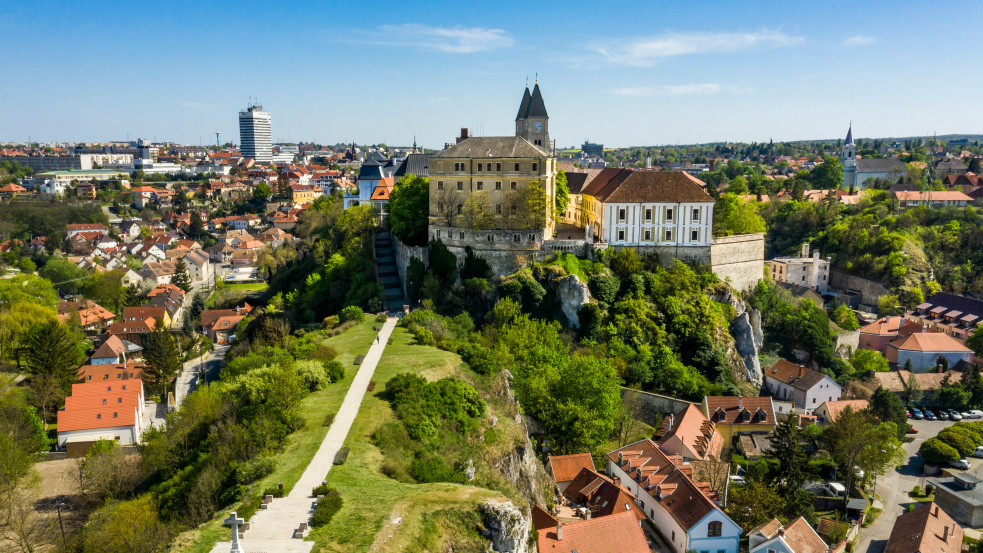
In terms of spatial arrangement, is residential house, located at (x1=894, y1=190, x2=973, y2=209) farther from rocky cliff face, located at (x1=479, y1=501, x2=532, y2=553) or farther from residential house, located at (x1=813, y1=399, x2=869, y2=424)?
rocky cliff face, located at (x1=479, y1=501, x2=532, y2=553)

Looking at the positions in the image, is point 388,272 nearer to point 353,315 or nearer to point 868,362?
point 353,315

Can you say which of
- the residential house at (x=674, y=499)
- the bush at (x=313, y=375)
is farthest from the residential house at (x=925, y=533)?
the bush at (x=313, y=375)

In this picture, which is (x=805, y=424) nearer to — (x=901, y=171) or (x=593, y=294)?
(x=593, y=294)

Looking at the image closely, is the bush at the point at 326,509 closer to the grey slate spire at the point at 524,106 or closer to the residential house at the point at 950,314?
the grey slate spire at the point at 524,106

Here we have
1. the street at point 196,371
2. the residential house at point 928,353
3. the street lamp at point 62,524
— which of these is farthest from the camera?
the residential house at point 928,353

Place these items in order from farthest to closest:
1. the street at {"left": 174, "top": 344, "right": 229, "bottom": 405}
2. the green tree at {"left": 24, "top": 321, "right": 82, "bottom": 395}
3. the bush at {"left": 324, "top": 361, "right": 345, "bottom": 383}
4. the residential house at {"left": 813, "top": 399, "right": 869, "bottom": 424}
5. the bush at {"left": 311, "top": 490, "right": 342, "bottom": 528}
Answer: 1. the street at {"left": 174, "top": 344, "right": 229, "bottom": 405}
2. the green tree at {"left": 24, "top": 321, "right": 82, "bottom": 395}
3. the residential house at {"left": 813, "top": 399, "right": 869, "bottom": 424}
4. the bush at {"left": 324, "top": 361, "right": 345, "bottom": 383}
5. the bush at {"left": 311, "top": 490, "right": 342, "bottom": 528}

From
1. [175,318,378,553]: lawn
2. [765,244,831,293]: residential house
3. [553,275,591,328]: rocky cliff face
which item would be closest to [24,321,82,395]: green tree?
[175,318,378,553]: lawn

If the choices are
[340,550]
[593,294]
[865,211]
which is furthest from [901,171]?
[340,550]
